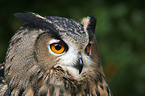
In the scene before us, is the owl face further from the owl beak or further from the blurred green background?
the blurred green background

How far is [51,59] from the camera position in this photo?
152 centimetres

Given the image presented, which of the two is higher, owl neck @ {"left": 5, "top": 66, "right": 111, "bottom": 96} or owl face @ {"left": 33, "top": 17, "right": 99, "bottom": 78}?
owl face @ {"left": 33, "top": 17, "right": 99, "bottom": 78}

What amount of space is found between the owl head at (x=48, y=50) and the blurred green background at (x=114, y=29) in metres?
1.19

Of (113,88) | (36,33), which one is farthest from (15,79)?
(113,88)

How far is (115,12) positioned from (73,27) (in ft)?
5.57

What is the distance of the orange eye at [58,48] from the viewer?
1.51 m

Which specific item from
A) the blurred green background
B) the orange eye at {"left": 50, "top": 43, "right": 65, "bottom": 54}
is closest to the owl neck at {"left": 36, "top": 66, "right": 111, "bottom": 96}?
the orange eye at {"left": 50, "top": 43, "right": 65, "bottom": 54}

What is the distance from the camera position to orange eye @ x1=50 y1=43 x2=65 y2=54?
4.94ft

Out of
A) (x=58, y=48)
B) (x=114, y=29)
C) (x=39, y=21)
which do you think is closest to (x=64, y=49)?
(x=58, y=48)

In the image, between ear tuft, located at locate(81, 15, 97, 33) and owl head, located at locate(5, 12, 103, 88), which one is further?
ear tuft, located at locate(81, 15, 97, 33)

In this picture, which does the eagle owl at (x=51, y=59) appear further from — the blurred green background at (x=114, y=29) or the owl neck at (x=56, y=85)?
the blurred green background at (x=114, y=29)

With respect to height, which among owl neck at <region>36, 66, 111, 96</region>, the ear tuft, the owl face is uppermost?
the ear tuft

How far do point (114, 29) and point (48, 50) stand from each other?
67.9 inches

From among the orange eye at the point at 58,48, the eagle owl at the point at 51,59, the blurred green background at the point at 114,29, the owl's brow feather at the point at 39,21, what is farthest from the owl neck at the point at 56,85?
the blurred green background at the point at 114,29
